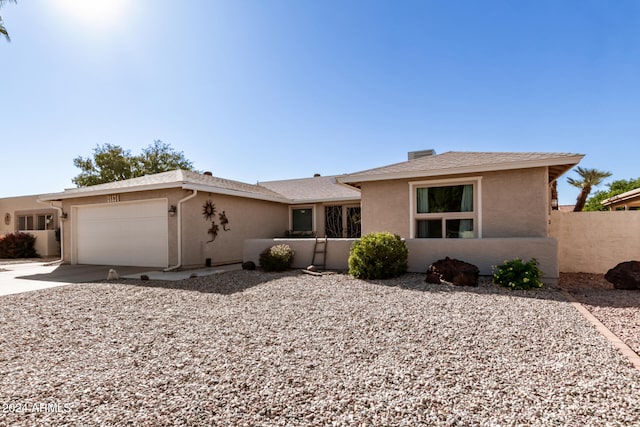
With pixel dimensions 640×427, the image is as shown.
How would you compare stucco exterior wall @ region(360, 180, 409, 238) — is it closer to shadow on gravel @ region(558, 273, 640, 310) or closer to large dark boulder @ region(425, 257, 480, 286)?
large dark boulder @ region(425, 257, 480, 286)

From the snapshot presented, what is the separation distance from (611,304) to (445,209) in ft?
13.5

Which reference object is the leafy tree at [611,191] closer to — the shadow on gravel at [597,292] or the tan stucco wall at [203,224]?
the shadow on gravel at [597,292]

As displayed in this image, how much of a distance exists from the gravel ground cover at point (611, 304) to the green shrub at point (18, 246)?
22532mm

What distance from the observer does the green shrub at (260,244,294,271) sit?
8.91 m

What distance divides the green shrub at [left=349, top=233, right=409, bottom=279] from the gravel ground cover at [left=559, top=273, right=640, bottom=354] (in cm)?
343

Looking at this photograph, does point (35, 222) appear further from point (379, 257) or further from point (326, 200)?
point (379, 257)

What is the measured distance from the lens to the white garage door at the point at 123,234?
34.7 feet

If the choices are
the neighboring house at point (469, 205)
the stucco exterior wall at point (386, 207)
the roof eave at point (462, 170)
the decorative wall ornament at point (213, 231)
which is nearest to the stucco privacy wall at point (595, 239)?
the neighboring house at point (469, 205)

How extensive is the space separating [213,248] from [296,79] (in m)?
7.06

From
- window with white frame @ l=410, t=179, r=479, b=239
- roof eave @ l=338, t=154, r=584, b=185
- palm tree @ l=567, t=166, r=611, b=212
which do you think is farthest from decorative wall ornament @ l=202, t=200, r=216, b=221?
palm tree @ l=567, t=166, r=611, b=212

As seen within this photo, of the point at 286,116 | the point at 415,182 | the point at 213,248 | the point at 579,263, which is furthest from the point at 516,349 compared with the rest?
the point at 286,116

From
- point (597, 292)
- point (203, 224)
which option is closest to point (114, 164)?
point (203, 224)

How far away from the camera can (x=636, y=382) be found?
2488 millimetres

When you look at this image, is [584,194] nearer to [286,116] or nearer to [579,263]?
[579,263]
